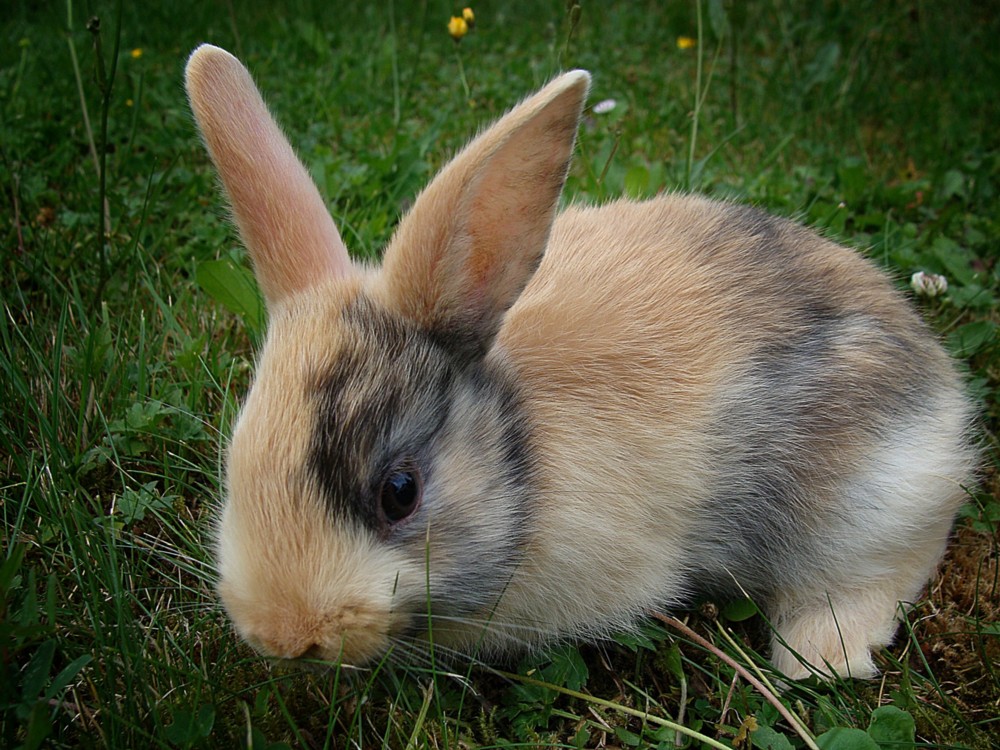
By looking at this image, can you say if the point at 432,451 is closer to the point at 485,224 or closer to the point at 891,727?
the point at 485,224

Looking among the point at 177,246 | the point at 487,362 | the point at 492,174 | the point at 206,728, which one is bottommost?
the point at 206,728

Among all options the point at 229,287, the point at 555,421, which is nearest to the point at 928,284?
the point at 555,421

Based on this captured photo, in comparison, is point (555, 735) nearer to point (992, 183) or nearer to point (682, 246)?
point (682, 246)

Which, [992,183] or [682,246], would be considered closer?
[682,246]

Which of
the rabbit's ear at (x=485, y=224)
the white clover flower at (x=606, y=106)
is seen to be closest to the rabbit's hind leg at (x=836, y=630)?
the rabbit's ear at (x=485, y=224)

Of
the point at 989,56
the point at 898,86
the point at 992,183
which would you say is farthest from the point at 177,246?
the point at 989,56

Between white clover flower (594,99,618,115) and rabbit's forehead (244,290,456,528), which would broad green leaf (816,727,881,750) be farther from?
white clover flower (594,99,618,115)
